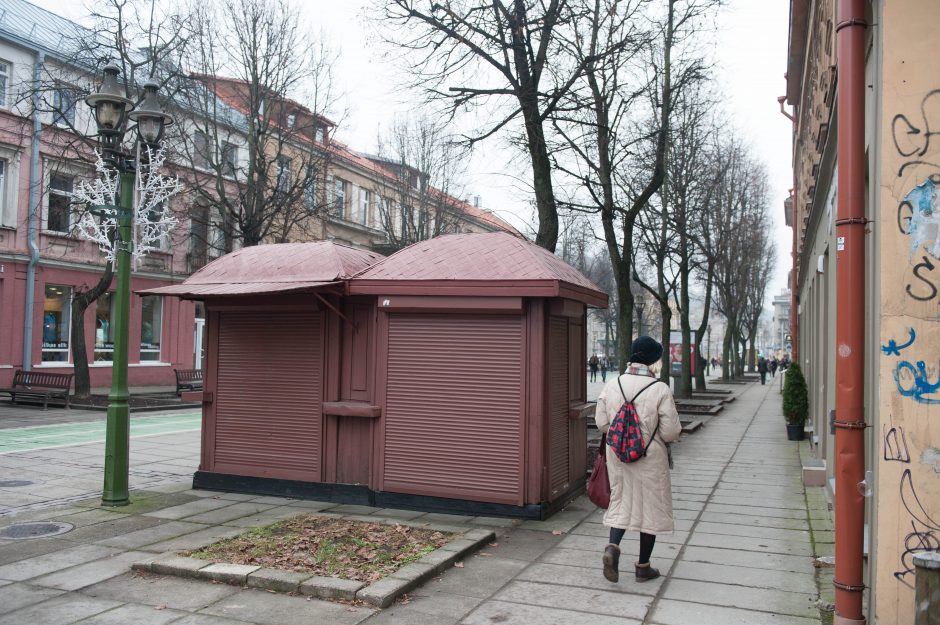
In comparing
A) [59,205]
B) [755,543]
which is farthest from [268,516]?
[59,205]

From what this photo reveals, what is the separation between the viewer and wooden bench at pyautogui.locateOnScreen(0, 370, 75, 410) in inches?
827

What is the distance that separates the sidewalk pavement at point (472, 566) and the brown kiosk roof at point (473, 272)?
95.9 inches

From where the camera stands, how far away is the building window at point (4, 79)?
Answer: 2630 cm

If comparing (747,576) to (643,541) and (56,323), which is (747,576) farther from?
(56,323)

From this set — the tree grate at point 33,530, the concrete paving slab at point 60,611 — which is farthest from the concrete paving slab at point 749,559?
the tree grate at point 33,530

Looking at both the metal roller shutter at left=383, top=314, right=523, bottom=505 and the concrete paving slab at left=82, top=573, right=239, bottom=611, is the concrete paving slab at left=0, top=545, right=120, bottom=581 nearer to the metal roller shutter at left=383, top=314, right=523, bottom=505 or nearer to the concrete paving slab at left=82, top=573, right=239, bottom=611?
the concrete paving slab at left=82, top=573, right=239, bottom=611

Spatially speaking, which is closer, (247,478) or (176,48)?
(247,478)

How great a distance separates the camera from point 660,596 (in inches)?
222

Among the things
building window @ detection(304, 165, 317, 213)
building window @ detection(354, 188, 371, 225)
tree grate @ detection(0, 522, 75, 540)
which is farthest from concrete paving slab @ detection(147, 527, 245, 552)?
building window @ detection(354, 188, 371, 225)

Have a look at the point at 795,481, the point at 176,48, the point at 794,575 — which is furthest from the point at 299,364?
the point at 176,48

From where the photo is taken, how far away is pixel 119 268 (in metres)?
8.64

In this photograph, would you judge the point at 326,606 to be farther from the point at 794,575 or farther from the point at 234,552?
the point at 794,575

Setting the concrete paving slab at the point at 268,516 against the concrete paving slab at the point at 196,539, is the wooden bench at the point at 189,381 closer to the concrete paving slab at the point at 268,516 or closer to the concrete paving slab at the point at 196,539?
the concrete paving slab at the point at 268,516

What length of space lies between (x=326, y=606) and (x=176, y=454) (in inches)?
340
